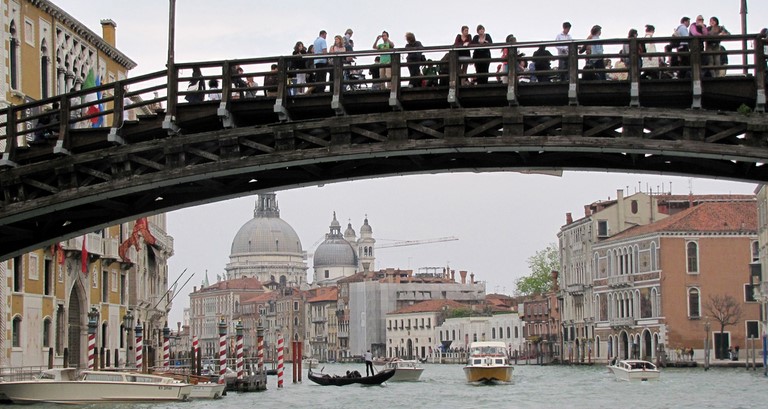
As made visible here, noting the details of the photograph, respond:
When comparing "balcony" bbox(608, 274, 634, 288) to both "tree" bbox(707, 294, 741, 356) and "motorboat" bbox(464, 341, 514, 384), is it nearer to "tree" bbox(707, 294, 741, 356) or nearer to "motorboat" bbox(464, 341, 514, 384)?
"tree" bbox(707, 294, 741, 356)

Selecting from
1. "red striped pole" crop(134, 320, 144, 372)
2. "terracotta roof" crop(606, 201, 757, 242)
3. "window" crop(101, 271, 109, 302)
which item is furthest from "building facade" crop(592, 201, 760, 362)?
"red striped pole" crop(134, 320, 144, 372)

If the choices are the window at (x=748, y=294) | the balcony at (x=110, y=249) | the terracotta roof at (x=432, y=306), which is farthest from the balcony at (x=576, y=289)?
the balcony at (x=110, y=249)

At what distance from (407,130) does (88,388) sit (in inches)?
677

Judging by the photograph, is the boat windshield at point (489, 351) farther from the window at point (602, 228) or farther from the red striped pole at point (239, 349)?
the window at point (602, 228)

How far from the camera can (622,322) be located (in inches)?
3167

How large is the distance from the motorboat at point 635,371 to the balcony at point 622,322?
23200mm

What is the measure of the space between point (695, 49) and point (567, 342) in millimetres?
79583

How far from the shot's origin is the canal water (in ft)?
123

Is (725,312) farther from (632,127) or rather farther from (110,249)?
(632,127)

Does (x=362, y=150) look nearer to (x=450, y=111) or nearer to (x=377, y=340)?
(x=450, y=111)

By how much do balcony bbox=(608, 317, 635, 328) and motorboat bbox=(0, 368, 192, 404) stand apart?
47913 mm

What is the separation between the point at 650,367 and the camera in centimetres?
5619

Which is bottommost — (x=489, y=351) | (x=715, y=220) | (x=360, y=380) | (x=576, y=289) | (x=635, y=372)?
(x=360, y=380)

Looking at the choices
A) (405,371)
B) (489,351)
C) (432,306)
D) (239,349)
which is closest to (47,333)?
(239,349)
